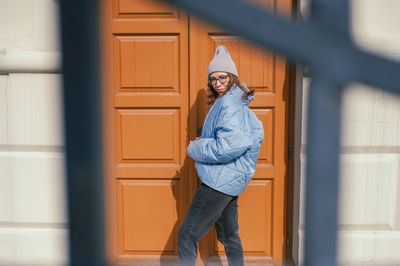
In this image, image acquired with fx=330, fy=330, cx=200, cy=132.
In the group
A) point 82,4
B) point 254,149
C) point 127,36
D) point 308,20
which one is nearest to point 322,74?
point 308,20

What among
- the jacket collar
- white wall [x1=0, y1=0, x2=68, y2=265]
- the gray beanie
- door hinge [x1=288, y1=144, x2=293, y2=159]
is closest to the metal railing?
the jacket collar

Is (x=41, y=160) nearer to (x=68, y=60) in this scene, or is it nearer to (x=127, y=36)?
(x=127, y=36)

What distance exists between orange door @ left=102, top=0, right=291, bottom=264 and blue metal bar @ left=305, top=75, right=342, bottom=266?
85.8 inches

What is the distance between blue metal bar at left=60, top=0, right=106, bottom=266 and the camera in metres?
0.39

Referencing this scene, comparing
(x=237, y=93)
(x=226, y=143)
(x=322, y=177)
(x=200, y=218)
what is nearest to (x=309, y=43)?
(x=322, y=177)

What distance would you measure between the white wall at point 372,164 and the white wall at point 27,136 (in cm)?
189

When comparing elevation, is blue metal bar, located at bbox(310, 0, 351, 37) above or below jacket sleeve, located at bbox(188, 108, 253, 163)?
above

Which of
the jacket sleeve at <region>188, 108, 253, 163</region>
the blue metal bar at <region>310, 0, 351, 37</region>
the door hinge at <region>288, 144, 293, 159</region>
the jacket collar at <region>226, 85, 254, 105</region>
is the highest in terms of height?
the blue metal bar at <region>310, 0, 351, 37</region>

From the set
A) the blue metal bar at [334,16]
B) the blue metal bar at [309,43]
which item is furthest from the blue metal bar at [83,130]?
the blue metal bar at [334,16]

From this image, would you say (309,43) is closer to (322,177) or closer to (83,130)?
(322,177)

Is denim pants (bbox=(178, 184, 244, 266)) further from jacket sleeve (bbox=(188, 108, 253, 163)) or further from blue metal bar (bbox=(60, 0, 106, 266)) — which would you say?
blue metal bar (bbox=(60, 0, 106, 266))

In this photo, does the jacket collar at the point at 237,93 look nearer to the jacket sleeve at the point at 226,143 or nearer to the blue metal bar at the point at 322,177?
the jacket sleeve at the point at 226,143

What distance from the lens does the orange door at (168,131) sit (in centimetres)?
257

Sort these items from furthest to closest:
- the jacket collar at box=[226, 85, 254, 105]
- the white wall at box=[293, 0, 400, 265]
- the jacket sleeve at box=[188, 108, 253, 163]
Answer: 1. the white wall at box=[293, 0, 400, 265]
2. the jacket collar at box=[226, 85, 254, 105]
3. the jacket sleeve at box=[188, 108, 253, 163]
